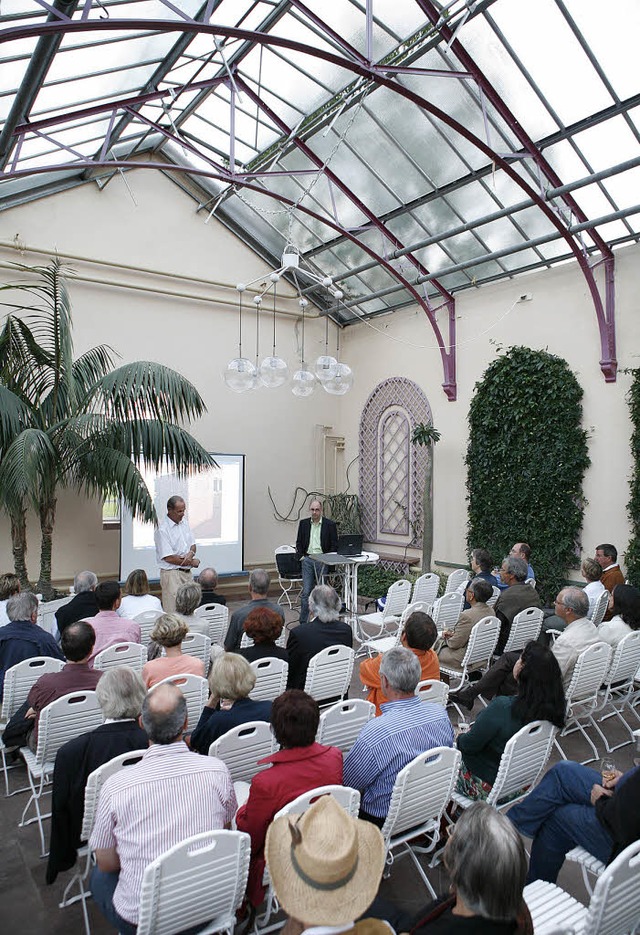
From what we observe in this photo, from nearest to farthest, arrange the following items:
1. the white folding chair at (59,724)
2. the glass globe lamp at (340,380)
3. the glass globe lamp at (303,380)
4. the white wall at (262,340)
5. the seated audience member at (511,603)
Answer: the white folding chair at (59,724)
the seated audience member at (511,603)
the glass globe lamp at (340,380)
the glass globe lamp at (303,380)
the white wall at (262,340)

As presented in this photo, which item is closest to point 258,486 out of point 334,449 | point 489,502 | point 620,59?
point 334,449

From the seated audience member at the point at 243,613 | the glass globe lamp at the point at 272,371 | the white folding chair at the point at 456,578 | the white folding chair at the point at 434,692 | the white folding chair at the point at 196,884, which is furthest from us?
the white folding chair at the point at 456,578

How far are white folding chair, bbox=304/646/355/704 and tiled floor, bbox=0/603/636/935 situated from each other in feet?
3.34

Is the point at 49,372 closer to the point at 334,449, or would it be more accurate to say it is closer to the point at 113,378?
the point at 113,378

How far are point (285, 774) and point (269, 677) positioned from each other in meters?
1.29

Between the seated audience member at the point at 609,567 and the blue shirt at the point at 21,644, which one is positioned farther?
the seated audience member at the point at 609,567

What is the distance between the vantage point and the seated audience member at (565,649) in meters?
3.77

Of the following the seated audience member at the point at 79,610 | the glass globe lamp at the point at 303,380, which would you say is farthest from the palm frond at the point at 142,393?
the seated audience member at the point at 79,610

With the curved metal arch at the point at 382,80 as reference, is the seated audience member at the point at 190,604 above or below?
below

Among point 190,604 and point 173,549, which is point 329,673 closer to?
point 190,604

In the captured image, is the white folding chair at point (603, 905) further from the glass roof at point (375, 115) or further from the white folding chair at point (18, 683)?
the glass roof at point (375, 115)

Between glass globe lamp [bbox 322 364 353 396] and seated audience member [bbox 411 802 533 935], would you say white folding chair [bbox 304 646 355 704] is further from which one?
→ glass globe lamp [bbox 322 364 353 396]

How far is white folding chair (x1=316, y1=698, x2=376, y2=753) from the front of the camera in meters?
2.77

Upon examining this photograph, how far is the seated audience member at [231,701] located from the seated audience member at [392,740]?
47 cm
